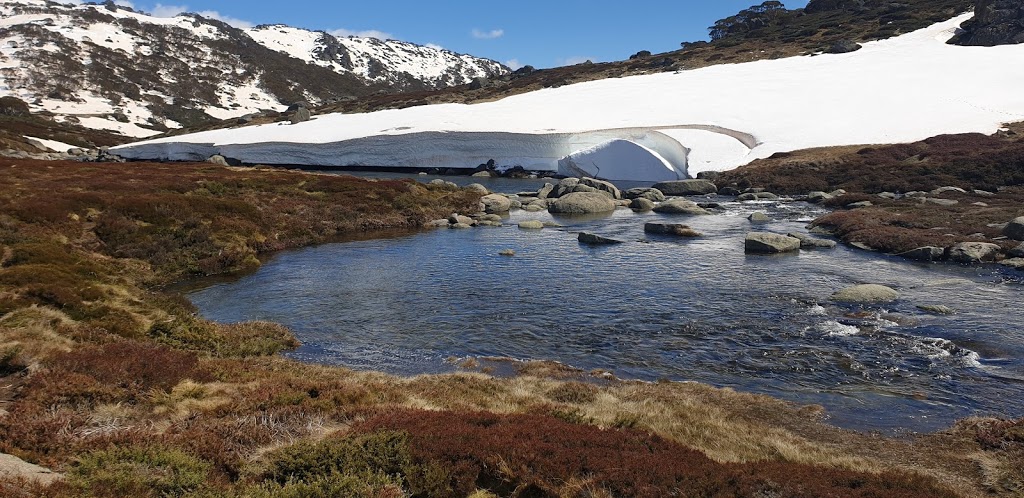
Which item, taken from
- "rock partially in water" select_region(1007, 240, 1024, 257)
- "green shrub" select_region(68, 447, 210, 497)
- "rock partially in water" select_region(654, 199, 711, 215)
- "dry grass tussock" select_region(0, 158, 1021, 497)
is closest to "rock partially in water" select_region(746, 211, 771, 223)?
"rock partially in water" select_region(654, 199, 711, 215)

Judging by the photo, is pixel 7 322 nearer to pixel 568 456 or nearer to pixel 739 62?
pixel 568 456

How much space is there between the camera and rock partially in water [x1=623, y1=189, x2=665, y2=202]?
4712 cm

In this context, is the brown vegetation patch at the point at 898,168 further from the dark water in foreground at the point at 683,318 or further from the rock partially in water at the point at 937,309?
the rock partially in water at the point at 937,309

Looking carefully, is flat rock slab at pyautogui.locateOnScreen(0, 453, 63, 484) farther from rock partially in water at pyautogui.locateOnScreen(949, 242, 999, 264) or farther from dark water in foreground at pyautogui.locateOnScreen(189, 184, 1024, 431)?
rock partially in water at pyautogui.locateOnScreen(949, 242, 999, 264)

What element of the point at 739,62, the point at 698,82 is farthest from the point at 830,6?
the point at 698,82

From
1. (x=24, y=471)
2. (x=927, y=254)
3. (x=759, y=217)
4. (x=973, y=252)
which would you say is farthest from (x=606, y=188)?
(x=24, y=471)

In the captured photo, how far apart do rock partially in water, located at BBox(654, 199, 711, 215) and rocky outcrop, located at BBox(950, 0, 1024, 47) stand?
7933 cm

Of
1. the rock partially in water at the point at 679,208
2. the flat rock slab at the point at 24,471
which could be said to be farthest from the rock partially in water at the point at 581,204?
the flat rock slab at the point at 24,471

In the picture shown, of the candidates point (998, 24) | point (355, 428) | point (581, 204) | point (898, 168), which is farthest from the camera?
point (998, 24)

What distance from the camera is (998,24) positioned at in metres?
90.8

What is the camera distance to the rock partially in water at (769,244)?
27281mm

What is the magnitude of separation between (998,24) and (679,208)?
275ft

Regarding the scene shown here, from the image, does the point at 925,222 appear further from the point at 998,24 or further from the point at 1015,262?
the point at 998,24

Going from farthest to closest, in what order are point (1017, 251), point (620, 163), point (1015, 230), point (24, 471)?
point (620, 163) → point (1015, 230) → point (1017, 251) → point (24, 471)
